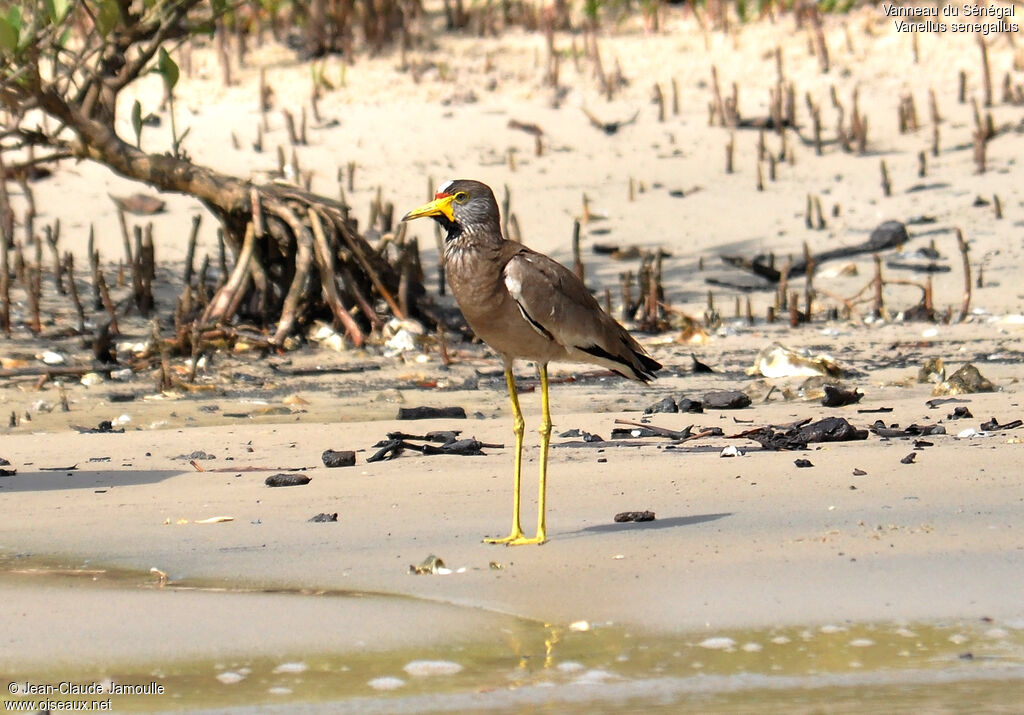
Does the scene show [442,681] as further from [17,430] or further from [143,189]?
[143,189]

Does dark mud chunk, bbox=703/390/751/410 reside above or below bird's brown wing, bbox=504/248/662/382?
below

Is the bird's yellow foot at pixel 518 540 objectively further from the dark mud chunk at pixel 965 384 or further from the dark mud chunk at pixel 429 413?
the dark mud chunk at pixel 965 384

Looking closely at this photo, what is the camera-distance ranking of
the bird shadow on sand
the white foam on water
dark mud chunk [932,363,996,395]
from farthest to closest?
dark mud chunk [932,363,996,395]
the bird shadow on sand
the white foam on water

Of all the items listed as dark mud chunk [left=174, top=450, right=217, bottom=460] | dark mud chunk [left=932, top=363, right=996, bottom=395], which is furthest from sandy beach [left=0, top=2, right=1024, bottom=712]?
dark mud chunk [left=932, top=363, right=996, bottom=395]

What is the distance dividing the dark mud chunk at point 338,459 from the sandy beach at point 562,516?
0.04 meters

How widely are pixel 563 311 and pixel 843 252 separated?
5.54 m

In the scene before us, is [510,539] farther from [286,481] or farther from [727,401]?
[727,401]

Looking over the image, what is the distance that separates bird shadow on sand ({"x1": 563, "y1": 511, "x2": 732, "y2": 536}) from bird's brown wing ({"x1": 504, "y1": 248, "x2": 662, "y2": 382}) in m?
0.60

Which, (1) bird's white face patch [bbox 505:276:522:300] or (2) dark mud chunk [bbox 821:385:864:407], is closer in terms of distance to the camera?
(1) bird's white face patch [bbox 505:276:522:300]

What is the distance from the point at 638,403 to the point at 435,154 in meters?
5.46

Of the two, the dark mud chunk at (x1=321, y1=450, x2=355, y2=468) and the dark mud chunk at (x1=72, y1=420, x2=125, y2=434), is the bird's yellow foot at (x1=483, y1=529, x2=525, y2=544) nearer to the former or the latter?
the dark mud chunk at (x1=321, y1=450, x2=355, y2=468)

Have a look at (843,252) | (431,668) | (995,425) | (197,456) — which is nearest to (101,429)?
(197,456)

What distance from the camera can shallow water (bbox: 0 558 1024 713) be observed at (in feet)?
9.71

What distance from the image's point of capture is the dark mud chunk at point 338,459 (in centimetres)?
512
